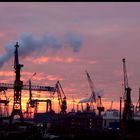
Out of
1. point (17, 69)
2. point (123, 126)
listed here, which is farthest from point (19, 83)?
point (123, 126)

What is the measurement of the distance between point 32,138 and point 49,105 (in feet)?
402

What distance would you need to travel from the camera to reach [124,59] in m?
128

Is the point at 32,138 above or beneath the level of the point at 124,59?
beneath

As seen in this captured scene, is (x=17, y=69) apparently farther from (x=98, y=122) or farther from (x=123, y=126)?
(x=98, y=122)

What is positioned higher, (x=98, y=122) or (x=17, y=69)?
(x=17, y=69)

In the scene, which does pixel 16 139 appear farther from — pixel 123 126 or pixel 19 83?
pixel 19 83

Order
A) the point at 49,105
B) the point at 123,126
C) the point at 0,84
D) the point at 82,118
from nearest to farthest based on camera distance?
the point at 123,126
the point at 0,84
the point at 82,118
the point at 49,105

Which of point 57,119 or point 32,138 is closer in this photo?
point 32,138

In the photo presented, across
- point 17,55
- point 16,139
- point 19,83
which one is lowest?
point 16,139

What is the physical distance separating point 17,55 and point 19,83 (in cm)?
878

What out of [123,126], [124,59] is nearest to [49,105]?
[124,59]

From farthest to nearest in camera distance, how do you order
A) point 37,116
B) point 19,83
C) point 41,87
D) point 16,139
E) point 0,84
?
point 37,116 → point 41,87 → point 0,84 → point 19,83 → point 16,139

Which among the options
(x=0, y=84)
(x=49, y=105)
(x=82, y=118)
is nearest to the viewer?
(x=0, y=84)

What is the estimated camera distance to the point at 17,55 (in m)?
111
